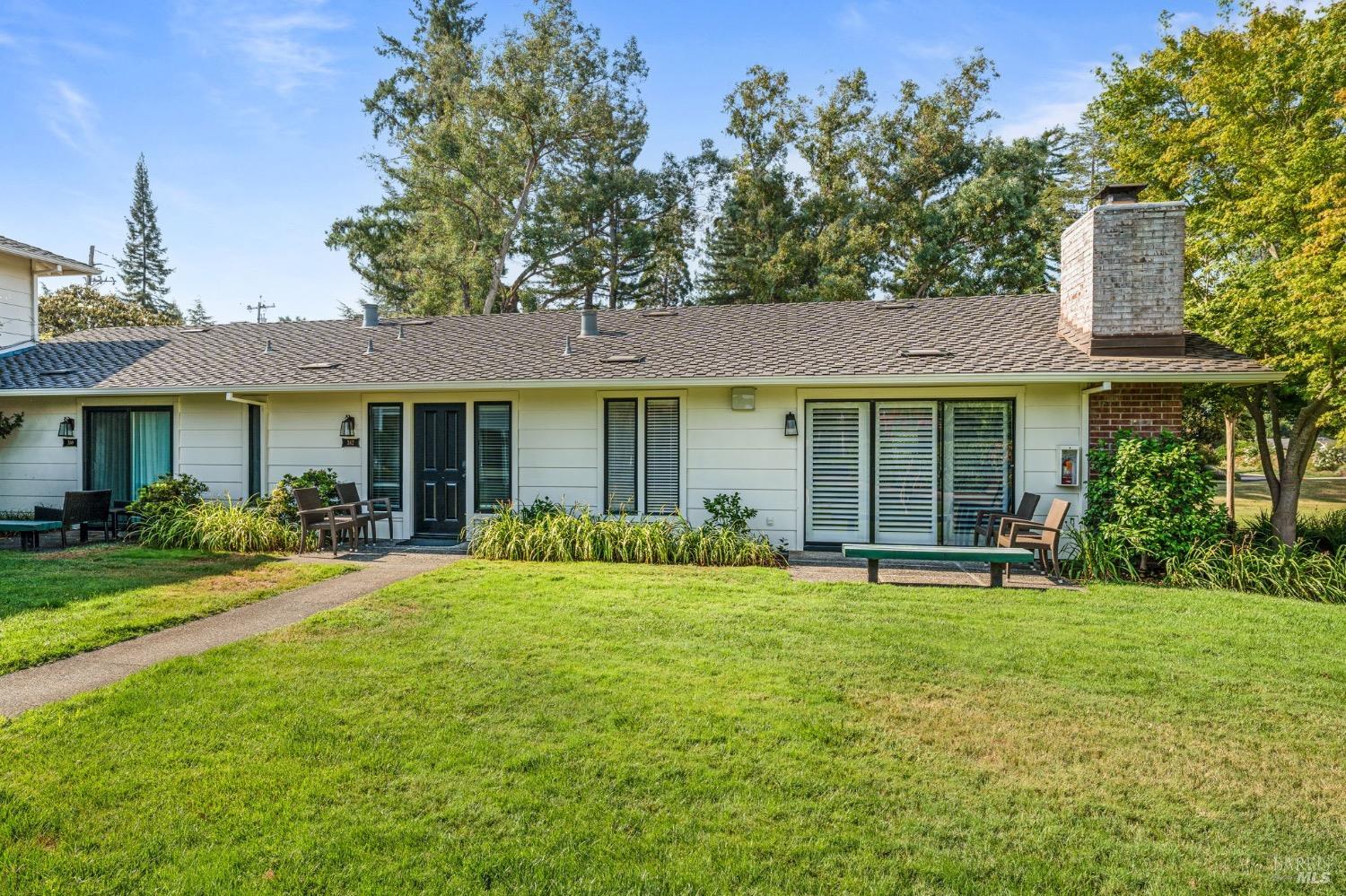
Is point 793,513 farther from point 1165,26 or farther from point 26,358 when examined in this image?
point 26,358

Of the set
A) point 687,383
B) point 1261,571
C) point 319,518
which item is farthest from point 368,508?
point 1261,571

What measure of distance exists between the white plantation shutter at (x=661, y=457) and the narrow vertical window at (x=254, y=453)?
630cm

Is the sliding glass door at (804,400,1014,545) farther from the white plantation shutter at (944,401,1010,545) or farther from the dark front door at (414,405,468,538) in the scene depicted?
the dark front door at (414,405,468,538)

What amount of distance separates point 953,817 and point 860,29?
1367 cm

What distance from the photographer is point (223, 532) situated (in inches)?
369

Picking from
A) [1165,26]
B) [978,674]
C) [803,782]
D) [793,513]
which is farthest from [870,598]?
[1165,26]

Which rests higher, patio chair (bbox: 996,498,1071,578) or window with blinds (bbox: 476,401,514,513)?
window with blinds (bbox: 476,401,514,513)

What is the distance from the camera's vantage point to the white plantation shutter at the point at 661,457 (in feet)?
31.7

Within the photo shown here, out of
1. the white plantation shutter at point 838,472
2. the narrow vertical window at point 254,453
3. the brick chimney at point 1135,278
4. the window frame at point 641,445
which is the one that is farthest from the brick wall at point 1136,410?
the narrow vertical window at point 254,453

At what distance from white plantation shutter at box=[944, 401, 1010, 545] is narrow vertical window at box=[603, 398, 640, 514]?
432 cm

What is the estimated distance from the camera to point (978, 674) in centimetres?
447

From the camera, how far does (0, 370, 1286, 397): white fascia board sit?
7.79m

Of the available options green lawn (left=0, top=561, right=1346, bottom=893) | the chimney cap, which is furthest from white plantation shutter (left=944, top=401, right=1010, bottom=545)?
green lawn (left=0, top=561, right=1346, bottom=893)

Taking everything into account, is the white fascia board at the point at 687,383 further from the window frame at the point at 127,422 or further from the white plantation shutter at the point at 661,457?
the window frame at the point at 127,422
